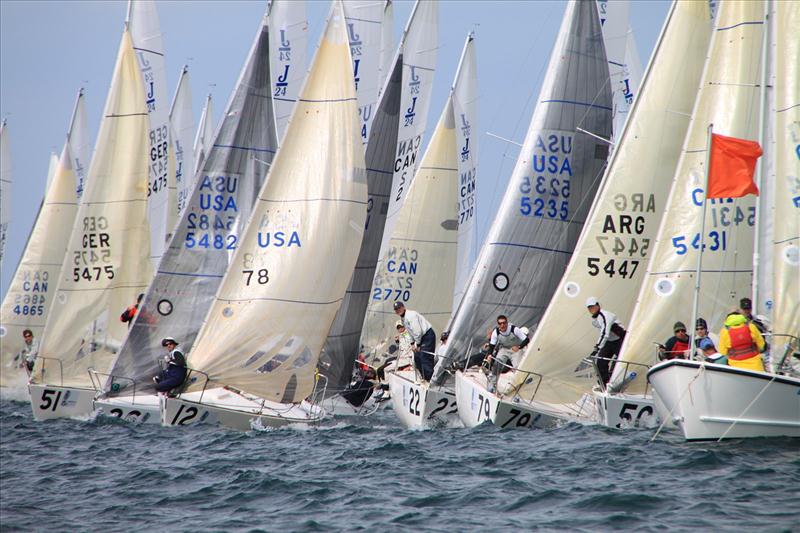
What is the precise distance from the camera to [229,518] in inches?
437

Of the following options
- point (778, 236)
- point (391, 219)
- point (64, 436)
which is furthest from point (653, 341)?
point (391, 219)

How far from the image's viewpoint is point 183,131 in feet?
119

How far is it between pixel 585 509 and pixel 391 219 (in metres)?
16.4

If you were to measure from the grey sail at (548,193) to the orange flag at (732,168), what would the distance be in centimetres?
583

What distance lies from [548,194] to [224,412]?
7297mm

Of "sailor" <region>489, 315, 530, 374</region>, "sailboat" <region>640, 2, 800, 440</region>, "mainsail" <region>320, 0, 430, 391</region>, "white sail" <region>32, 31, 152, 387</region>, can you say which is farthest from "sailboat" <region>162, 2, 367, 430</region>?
"sailboat" <region>640, 2, 800, 440</region>

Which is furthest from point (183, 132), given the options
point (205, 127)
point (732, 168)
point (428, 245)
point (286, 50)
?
point (732, 168)

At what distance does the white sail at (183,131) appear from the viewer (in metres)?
35.4

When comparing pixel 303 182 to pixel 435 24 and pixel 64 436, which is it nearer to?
pixel 64 436

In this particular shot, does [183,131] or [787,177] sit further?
[183,131]

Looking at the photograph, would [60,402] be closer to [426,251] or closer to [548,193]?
[426,251]

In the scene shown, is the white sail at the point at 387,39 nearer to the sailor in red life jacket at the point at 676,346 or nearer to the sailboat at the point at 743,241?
the sailboat at the point at 743,241

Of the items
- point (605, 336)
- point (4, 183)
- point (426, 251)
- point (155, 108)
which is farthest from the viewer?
point (4, 183)

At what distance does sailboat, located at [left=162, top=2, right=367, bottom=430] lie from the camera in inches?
709
